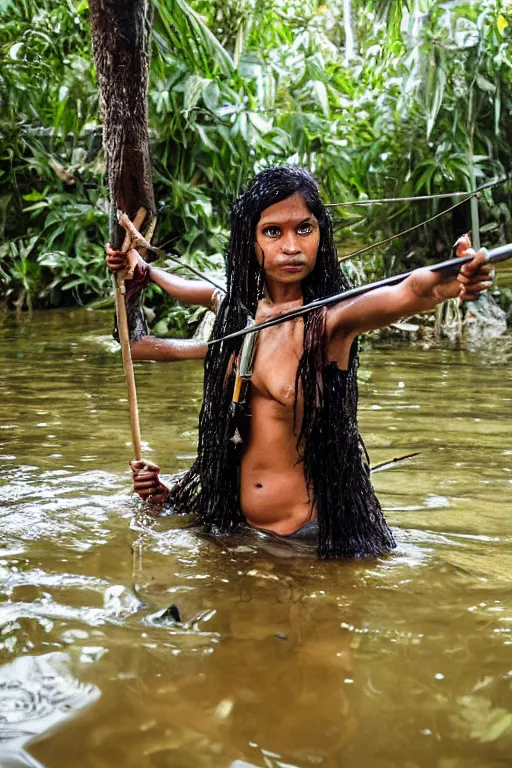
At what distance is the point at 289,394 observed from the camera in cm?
244

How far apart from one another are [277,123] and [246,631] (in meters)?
6.69

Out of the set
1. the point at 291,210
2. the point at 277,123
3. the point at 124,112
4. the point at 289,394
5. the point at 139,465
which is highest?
the point at 277,123

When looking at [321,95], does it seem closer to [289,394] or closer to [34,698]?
[289,394]

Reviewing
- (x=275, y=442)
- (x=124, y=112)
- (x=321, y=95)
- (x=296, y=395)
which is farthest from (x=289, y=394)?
(x=321, y=95)

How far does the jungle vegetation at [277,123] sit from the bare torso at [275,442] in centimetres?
446

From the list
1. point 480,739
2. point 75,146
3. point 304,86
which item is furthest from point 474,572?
point 75,146

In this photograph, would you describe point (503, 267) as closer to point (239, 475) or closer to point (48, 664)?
point (239, 475)

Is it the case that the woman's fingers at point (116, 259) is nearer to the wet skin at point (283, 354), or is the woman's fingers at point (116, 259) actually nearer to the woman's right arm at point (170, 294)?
the woman's right arm at point (170, 294)

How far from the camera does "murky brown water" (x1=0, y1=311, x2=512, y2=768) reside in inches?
56.4

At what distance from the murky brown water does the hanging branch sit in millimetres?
536

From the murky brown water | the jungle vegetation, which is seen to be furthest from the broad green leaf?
the murky brown water

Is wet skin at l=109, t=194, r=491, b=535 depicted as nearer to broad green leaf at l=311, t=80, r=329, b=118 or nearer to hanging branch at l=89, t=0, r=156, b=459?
hanging branch at l=89, t=0, r=156, b=459

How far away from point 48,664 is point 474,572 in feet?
3.71

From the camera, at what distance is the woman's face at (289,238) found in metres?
2.37
